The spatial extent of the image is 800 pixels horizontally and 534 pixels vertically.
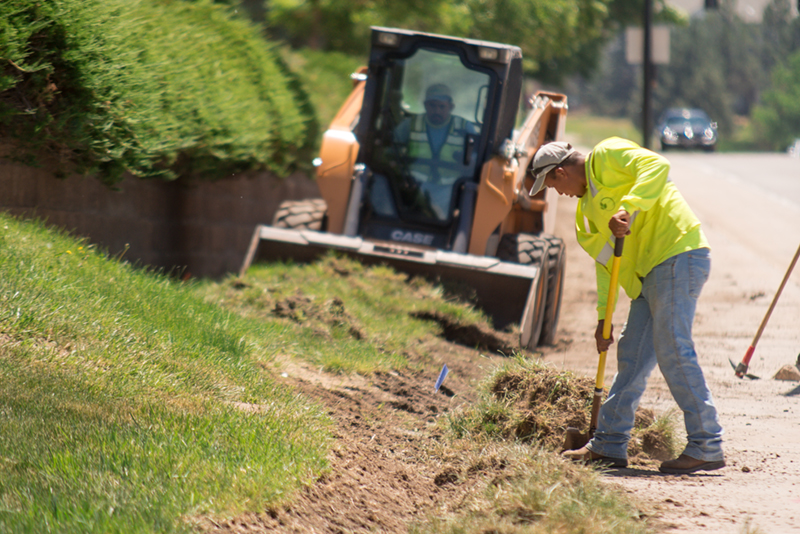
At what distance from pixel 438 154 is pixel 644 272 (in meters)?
4.41

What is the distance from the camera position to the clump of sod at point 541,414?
480 cm

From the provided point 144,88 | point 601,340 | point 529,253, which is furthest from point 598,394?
point 144,88

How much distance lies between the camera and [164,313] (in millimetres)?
5633

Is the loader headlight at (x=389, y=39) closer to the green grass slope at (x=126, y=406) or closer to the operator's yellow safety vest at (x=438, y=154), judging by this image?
the operator's yellow safety vest at (x=438, y=154)

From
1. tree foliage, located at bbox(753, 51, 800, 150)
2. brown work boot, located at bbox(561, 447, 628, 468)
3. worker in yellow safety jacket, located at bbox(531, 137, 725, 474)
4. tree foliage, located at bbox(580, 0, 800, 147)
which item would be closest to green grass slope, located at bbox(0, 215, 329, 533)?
brown work boot, located at bbox(561, 447, 628, 468)

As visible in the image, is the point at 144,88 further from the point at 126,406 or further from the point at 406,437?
the point at 406,437

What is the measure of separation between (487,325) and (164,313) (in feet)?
10.1

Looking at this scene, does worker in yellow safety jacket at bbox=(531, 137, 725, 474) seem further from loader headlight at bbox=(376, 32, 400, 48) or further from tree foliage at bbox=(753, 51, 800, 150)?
tree foliage at bbox=(753, 51, 800, 150)

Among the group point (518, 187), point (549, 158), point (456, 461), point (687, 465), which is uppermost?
point (549, 158)

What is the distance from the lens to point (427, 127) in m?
8.72

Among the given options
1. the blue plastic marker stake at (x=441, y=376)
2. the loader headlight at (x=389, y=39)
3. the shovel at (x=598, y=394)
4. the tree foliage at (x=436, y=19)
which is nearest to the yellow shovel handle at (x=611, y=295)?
the shovel at (x=598, y=394)

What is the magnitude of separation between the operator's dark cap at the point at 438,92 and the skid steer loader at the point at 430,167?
11 mm

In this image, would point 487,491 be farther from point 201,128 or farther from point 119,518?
point 201,128

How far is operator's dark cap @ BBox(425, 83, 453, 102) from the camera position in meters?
8.65
